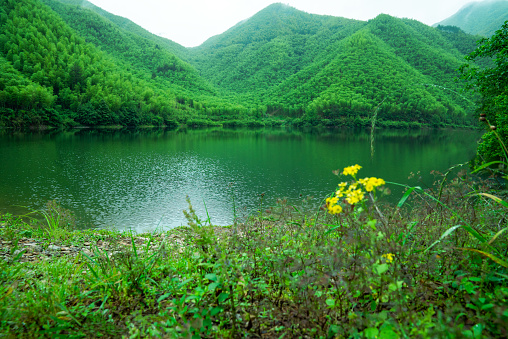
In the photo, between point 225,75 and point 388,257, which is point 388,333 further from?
point 225,75

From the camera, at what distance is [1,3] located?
85.3m

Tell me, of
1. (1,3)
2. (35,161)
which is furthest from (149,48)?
(35,161)

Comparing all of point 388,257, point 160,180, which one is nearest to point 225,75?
point 160,180

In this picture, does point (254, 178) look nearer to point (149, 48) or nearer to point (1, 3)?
Answer: point (1, 3)

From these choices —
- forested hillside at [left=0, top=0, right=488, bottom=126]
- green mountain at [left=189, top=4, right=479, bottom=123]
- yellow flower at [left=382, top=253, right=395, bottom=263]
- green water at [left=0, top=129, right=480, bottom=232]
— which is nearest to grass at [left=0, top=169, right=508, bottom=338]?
yellow flower at [left=382, top=253, right=395, bottom=263]

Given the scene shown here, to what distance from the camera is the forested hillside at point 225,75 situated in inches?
2595

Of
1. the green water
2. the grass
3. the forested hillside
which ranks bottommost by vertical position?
the green water

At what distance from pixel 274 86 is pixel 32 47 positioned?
298 ft

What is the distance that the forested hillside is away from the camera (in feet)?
216

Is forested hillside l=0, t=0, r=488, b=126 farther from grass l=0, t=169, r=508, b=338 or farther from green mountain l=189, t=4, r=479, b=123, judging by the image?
grass l=0, t=169, r=508, b=338

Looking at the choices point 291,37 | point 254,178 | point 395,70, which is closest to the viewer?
point 254,178

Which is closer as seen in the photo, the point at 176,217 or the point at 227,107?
the point at 176,217

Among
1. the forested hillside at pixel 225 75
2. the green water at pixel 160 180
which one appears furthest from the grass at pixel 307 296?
the forested hillside at pixel 225 75

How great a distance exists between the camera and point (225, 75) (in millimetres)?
155125
